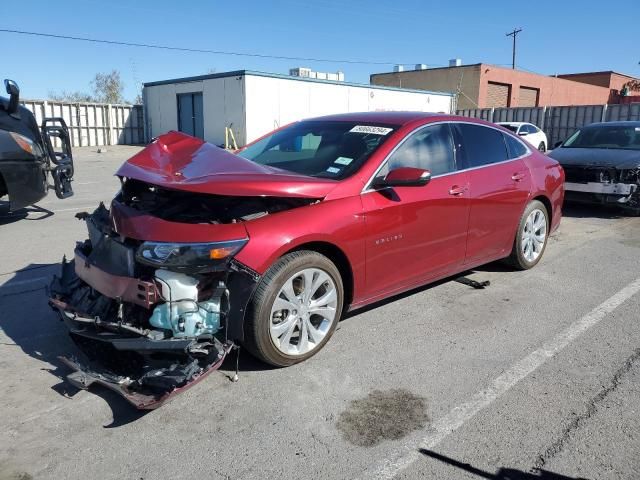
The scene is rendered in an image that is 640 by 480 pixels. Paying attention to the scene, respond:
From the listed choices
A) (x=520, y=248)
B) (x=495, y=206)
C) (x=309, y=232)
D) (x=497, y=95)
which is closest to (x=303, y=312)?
(x=309, y=232)

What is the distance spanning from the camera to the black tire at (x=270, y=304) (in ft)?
10.9

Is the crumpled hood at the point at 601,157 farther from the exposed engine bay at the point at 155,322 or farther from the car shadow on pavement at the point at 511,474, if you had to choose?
the exposed engine bay at the point at 155,322

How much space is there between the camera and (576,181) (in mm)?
9055

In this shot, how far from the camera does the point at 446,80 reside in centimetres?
4059

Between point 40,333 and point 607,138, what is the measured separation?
9.84 metres

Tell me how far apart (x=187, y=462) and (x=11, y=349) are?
1959mm

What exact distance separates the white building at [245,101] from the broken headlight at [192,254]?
71.8 feet

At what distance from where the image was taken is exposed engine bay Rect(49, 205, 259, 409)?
3.06 meters

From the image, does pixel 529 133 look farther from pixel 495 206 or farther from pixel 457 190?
pixel 457 190

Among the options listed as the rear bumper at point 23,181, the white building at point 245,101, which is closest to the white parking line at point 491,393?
the rear bumper at point 23,181

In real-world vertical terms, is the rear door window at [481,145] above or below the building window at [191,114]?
below

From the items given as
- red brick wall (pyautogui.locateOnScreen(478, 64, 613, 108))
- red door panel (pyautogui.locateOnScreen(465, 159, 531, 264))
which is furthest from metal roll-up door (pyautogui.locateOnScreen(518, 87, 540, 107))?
red door panel (pyautogui.locateOnScreen(465, 159, 531, 264))

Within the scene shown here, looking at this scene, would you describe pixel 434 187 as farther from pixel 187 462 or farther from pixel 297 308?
pixel 187 462

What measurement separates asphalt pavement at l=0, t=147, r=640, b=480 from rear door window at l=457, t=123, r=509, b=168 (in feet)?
4.28
